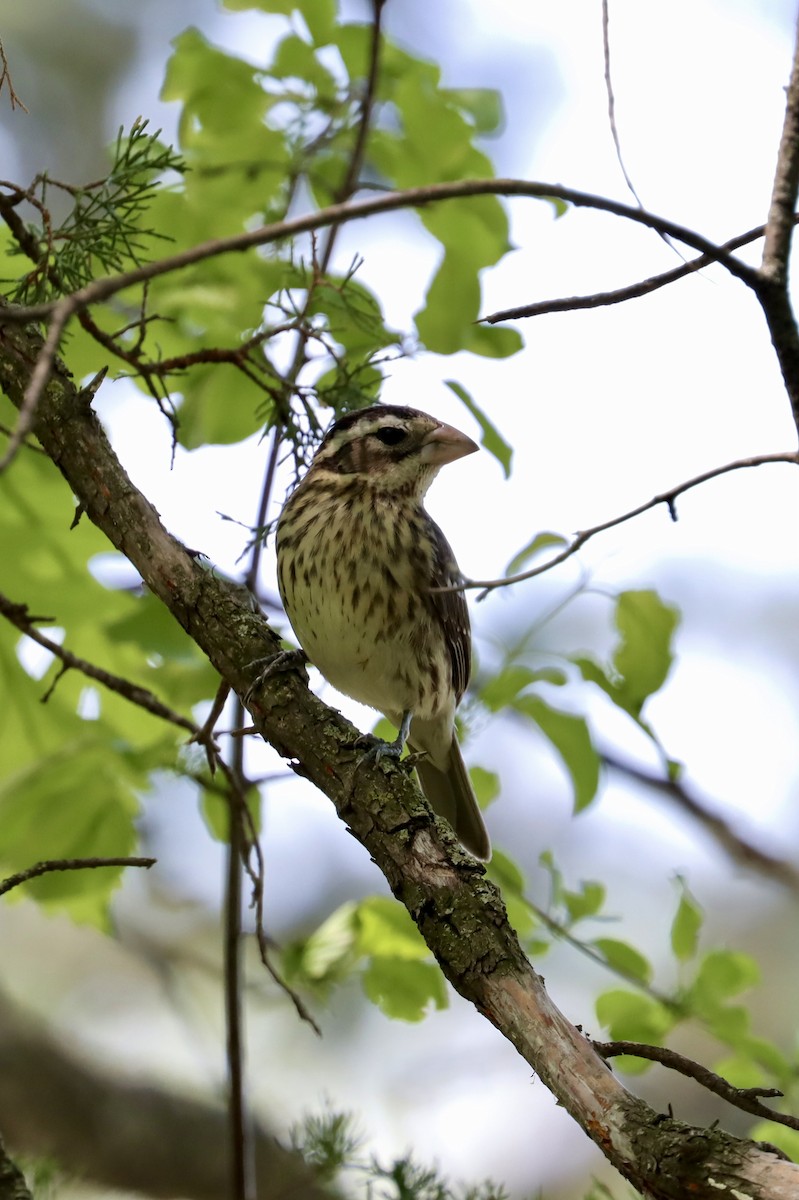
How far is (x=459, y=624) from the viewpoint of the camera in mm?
3707

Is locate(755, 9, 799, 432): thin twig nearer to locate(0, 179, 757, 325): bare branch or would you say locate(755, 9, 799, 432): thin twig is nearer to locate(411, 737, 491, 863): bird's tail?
locate(0, 179, 757, 325): bare branch

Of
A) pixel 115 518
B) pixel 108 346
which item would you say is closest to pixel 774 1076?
pixel 115 518

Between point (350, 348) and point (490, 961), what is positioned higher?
point (350, 348)

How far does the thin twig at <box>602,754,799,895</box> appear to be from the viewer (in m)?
5.17

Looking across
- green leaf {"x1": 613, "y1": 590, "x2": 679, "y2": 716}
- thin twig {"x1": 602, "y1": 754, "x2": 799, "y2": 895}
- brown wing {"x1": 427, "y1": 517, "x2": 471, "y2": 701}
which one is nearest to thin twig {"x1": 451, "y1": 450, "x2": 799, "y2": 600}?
green leaf {"x1": 613, "y1": 590, "x2": 679, "y2": 716}

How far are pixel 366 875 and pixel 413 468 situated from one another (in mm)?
4465

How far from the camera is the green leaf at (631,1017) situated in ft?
9.46

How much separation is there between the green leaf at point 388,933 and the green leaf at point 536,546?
82 cm

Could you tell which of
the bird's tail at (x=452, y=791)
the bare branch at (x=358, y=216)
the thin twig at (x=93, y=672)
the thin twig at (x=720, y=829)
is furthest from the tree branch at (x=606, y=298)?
the thin twig at (x=720, y=829)

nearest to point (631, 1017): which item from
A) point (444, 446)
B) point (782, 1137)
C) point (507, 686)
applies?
point (782, 1137)

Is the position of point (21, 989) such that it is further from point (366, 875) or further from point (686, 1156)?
point (686, 1156)

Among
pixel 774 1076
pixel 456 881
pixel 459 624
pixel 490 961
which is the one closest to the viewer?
pixel 490 961

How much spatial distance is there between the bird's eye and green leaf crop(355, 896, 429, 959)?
4.73ft

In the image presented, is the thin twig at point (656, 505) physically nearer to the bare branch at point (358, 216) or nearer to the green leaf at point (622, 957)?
the bare branch at point (358, 216)
